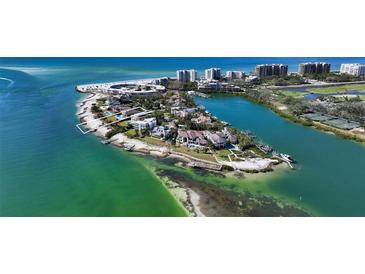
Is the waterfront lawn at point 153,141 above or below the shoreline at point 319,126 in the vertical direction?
above

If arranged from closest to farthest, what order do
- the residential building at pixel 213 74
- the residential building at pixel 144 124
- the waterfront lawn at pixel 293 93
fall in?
the residential building at pixel 144 124, the waterfront lawn at pixel 293 93, the residential building at pixel 213 74

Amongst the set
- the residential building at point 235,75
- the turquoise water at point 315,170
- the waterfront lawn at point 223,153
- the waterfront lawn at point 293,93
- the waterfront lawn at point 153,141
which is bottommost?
the turquoise water at point 315,170

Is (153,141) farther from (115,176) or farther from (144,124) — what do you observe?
(115,176)

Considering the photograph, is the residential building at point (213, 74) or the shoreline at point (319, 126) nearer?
the shoreline at point (319, 126)

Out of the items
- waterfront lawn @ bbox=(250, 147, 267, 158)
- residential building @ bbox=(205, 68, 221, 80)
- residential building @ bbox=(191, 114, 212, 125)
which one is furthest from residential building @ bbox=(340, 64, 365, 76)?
waterfront lawn @ bbox=(250, 147, 267, 158)

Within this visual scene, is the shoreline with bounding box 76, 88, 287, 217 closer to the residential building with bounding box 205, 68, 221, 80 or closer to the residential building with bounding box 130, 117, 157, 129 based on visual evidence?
the residential building with bounding box 130, 117, 157, 129

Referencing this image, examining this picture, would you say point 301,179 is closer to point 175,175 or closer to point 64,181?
point 175,175

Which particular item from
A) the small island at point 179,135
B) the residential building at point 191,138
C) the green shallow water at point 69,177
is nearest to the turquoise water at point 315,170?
the small island at point 179,135

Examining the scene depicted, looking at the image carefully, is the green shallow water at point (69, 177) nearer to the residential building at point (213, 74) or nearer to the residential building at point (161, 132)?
the residential building at point (161, 132)

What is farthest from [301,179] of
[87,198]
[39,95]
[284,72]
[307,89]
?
[284,72]
